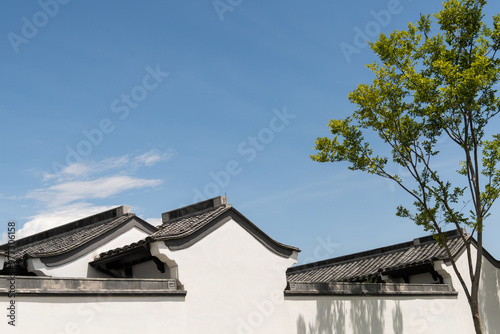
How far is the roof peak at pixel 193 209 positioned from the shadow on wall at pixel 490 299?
41.7ft

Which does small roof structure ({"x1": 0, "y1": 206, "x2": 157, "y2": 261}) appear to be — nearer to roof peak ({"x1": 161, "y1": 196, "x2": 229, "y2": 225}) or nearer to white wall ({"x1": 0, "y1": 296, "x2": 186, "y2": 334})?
roof peak ({"x1": 161, "y1": 196, "x2": 229, "y2": 225})

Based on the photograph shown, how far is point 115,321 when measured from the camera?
11.7 metres

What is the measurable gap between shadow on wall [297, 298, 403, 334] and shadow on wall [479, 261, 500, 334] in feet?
17.0

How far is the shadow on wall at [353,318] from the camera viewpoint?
15.8m

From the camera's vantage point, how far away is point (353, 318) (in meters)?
16.8

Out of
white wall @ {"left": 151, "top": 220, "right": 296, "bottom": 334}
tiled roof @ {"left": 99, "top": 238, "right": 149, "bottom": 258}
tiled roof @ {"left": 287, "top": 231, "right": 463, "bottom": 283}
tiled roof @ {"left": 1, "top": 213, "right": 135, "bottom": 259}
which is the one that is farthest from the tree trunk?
tiled roof @ {"left": 1, "top": 213, "right": 135, "bottom": 259}

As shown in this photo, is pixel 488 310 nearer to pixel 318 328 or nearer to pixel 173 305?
pixel 318 328

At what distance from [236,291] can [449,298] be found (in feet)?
33.7

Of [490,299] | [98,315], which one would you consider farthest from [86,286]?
[490,299]

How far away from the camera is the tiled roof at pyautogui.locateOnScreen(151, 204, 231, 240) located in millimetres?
13266

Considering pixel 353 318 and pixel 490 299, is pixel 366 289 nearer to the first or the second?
pixel 353 318

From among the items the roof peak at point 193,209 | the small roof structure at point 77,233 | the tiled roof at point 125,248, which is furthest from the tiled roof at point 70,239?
the roof peak at point 193,209

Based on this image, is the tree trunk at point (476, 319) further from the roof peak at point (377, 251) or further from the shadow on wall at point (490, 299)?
the shadow on wall at point (490, 299)

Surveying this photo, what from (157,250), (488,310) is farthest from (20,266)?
(488,310)
